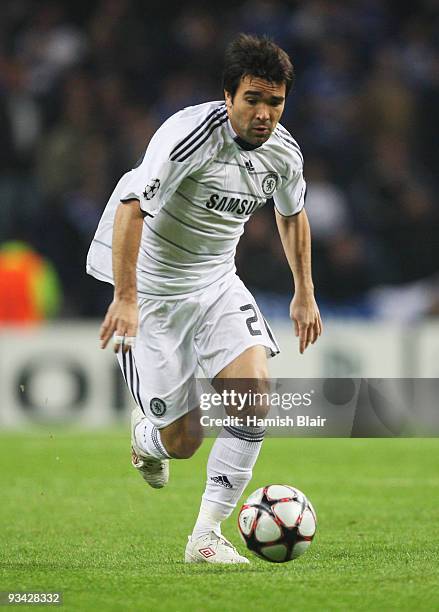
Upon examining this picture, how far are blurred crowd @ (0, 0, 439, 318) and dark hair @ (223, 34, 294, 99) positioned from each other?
7418 millimetres

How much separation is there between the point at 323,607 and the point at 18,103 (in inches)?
406

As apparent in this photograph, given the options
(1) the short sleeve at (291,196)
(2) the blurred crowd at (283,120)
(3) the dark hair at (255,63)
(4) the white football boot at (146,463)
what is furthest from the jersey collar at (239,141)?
(2) the blurred crowd at (283,120)

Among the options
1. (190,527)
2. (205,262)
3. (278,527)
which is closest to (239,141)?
(205,262)

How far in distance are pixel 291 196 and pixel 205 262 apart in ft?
1.52

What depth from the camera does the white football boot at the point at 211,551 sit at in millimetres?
5207

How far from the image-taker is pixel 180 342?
566 cm

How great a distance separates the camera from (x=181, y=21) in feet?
48.0

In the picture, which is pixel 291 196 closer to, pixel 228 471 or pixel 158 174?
pixel 158 174

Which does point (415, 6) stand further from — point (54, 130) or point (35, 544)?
point (35, 544)

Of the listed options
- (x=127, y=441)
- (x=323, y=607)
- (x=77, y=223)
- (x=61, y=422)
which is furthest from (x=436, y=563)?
(x=77, y=223)

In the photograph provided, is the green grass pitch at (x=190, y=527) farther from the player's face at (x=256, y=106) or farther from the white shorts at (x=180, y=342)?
the player's face at (x=256, y=106)

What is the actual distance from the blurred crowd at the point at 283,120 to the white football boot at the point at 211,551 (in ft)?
24.1

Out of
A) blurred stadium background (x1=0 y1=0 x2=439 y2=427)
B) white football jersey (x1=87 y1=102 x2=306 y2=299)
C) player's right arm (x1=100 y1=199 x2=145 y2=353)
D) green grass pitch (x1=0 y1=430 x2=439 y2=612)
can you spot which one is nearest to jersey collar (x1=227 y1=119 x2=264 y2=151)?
white football jersey (x1=87 y1=102 x2=306 y2=299)

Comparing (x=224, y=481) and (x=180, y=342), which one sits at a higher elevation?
(x=180, y=342)
